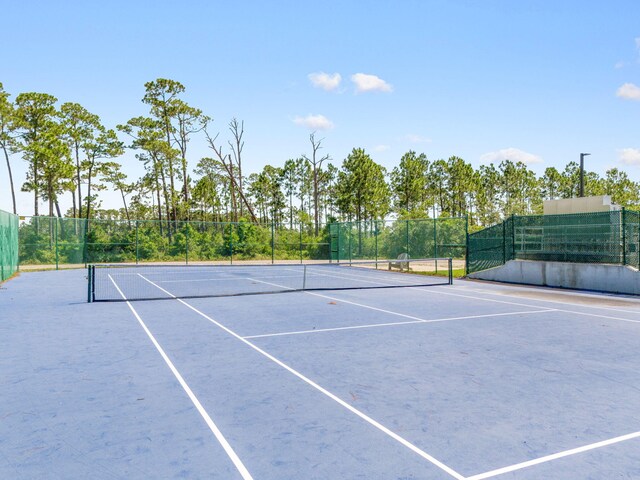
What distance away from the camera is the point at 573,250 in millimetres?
17469

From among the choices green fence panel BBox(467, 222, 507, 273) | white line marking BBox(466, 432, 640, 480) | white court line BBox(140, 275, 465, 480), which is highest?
green fence panel BBox(467, 222, 507, 273)

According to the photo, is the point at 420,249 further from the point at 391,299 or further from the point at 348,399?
the point at 348,399

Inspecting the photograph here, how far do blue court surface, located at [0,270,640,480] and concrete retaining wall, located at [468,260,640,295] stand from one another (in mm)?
5860

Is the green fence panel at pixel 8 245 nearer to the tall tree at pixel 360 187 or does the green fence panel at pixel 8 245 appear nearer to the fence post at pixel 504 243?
the fence post at pixel 504 243

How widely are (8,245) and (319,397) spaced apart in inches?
861

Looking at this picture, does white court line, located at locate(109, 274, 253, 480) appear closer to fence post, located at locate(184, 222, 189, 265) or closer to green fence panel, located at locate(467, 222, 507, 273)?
green fence panel, located at locate(467, 222, 507, 273)

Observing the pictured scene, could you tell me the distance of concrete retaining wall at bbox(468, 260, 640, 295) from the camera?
15.6 metres

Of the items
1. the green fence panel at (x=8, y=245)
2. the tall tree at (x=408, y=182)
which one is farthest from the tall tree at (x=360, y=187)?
the green fence panel at (x=8, y=245)

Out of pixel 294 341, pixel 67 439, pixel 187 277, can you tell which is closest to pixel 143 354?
pixel 294 341

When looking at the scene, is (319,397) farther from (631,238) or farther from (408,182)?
(408,182)

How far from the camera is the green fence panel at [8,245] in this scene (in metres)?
19.7

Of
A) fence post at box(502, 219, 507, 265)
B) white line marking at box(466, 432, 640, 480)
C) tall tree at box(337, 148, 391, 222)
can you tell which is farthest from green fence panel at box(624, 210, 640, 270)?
tall tree at box(337, 148, 391, 222)

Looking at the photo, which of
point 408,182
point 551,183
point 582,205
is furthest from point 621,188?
point 582,205

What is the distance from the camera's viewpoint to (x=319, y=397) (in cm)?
537
